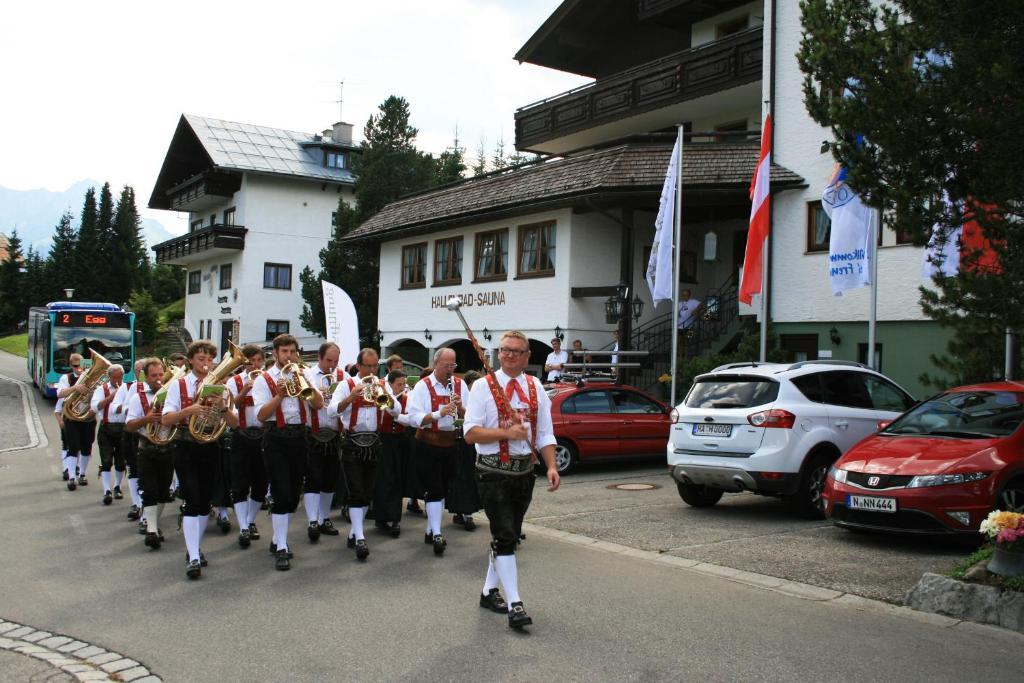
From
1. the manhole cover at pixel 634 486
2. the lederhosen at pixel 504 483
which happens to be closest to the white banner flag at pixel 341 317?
the manhole cover at pixel 634 486

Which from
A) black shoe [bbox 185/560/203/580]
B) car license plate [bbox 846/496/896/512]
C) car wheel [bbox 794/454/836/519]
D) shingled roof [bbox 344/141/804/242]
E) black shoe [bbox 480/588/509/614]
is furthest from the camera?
shingled roof [bbox 344/141/804/242]

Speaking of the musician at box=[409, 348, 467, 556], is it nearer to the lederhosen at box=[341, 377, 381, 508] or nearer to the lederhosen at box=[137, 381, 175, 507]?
the lederhosen at box=[341, 377, 381, 508]

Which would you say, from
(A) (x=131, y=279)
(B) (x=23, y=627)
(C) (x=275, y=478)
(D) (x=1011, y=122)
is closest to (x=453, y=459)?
(C) (x=275, y=478)

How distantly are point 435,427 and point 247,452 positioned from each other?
73.3 inches

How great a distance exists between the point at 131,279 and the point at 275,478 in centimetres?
6905

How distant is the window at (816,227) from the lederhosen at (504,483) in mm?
14457

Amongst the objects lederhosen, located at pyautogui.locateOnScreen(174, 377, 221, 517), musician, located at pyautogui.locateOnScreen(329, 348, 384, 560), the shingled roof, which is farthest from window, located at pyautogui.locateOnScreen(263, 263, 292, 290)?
lederhosen, located at pyautogui.locateOnScreen(174, 377, 221, 517)

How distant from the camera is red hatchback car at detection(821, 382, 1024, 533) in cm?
820

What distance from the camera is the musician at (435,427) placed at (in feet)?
29.8

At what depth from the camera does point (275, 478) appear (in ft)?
27.2

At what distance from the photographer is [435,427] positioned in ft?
30.6

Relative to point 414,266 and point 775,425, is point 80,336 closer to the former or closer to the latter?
point 414,266

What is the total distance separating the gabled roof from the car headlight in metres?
44.0

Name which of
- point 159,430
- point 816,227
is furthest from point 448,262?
point 159,430
